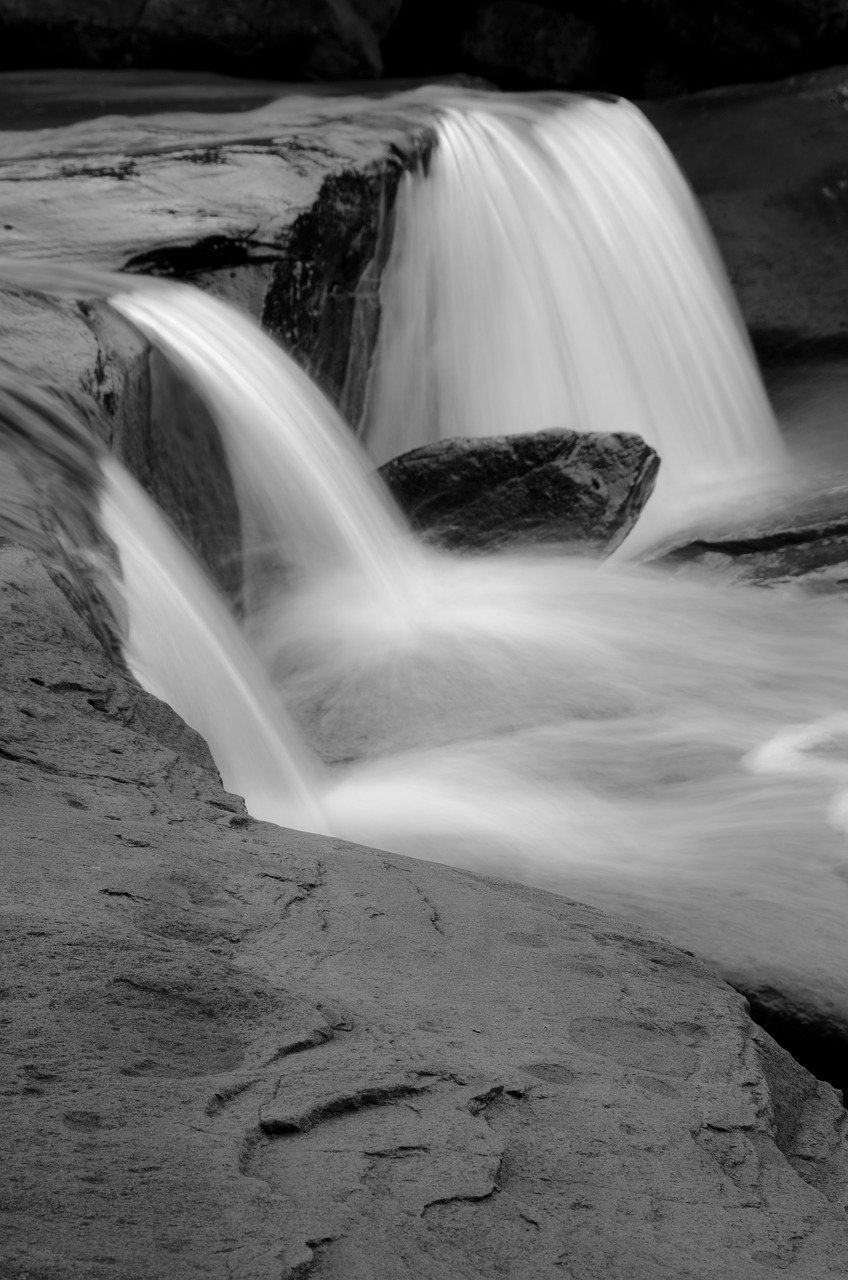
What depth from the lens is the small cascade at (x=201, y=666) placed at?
3.45 meters

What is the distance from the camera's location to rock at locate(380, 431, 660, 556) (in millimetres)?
5922

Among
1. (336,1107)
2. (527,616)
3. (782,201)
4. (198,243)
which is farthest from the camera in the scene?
(782,201)

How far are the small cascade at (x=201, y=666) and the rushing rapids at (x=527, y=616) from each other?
0.04 ft

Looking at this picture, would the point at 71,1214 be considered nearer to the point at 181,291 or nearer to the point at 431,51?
the point at 181,291

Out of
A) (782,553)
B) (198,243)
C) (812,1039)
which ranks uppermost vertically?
(198,243)

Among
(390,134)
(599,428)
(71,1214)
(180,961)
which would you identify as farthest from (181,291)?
(71,1214)

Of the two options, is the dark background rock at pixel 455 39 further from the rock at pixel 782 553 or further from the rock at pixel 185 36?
the rock at pixel 782 553

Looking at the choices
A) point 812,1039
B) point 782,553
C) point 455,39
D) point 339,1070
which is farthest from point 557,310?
point 339,1070

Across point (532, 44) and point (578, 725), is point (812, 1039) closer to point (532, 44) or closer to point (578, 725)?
point (578, 725)

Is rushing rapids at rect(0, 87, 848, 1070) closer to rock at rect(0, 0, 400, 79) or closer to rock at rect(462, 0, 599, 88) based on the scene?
rock at rect(462, 0, 599, 88)

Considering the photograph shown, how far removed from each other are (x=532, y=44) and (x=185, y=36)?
8.25 ft

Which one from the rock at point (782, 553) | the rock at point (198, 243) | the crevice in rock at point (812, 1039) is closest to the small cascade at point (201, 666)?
the rock at point (198, 243)

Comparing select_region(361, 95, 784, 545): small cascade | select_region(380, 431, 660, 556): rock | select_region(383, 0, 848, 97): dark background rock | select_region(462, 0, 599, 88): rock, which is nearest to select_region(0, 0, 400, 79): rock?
select_region(383, 0, 848, 97): dark background rock

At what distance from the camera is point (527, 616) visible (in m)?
5.30
